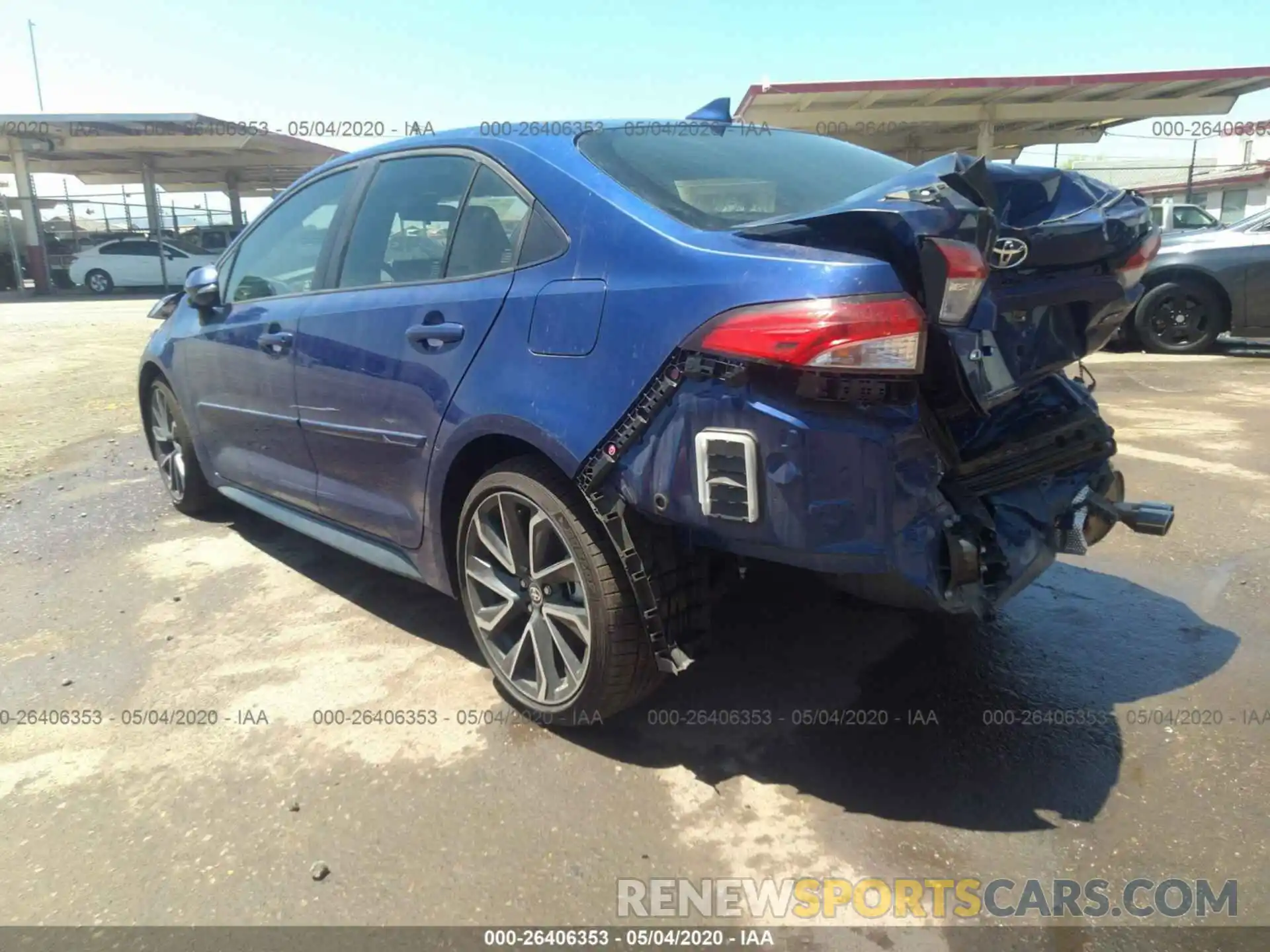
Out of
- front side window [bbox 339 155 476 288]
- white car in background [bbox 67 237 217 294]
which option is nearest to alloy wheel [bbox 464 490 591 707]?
front side window [bbox 339 155 476 288]

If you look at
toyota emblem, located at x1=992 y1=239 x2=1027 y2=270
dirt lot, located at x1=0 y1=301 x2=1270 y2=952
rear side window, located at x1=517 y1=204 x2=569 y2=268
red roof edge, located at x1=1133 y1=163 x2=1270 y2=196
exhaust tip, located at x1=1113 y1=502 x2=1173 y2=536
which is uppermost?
red roof edge, located at x1=1133 y1=163 x2=1270 y2=196

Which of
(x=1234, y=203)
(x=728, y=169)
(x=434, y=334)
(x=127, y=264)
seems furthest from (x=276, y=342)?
(x=1234, y=203)

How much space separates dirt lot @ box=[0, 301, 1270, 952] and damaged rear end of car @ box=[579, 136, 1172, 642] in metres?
0.50

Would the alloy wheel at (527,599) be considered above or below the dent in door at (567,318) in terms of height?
below

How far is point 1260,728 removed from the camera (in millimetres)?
2598

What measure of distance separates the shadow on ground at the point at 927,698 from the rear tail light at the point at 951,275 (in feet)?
3.29

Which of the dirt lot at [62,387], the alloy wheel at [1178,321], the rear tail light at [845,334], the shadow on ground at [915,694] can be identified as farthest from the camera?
the alloy wheel at [1178,321]

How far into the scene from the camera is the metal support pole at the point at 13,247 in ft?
80.0

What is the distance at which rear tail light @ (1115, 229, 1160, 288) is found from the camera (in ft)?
8.30

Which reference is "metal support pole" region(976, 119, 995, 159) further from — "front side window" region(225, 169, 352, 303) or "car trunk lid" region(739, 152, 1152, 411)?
"car trunk lid" region(739, 152, 1152, 411)

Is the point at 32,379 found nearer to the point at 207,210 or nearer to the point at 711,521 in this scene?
the point at 711,521

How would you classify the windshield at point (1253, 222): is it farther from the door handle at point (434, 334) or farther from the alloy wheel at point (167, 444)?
the alloy wheel at point (167, 444)

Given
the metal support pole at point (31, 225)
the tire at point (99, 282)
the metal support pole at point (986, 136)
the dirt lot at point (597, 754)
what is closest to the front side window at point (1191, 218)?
the metal support pole at point (986, 136)

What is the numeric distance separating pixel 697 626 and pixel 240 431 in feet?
8.24
